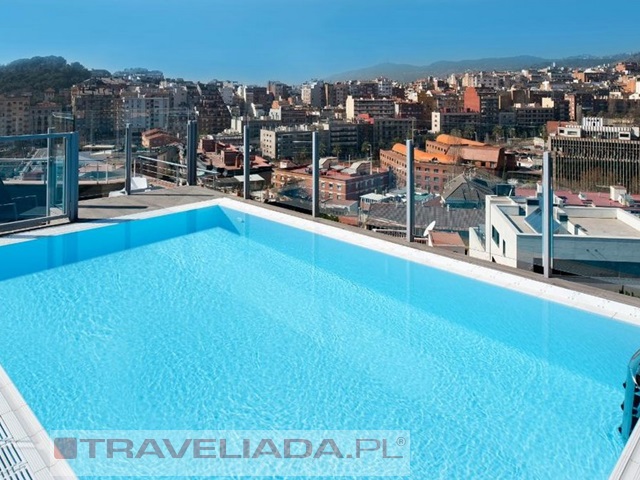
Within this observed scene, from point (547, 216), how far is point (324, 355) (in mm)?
1475

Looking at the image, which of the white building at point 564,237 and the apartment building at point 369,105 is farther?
the apartment building at point 369,105

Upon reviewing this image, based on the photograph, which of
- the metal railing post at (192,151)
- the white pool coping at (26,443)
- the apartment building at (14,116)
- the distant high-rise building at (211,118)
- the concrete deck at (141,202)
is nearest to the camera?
the white pool coping at (26,443)

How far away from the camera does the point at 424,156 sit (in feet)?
13.0

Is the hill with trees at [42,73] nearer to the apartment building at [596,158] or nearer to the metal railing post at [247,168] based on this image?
the metal railing post at [247,168]

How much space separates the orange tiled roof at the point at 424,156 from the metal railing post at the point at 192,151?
2.43 m

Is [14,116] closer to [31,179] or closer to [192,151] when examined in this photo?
[192,151]

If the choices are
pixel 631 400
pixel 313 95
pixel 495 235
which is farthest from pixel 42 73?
pixel 313 95

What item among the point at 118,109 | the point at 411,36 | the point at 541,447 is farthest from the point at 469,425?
the point at 411,36

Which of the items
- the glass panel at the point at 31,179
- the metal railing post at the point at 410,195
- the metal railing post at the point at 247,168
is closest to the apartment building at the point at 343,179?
the metal railing post at the point at 410,195

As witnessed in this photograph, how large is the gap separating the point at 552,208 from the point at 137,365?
219cm

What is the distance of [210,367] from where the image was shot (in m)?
2.31

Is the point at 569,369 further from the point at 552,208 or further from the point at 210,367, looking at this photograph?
the point at 210,367

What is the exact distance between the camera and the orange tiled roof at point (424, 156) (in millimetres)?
3896

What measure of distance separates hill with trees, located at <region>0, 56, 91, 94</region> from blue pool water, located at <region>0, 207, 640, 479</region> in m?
21.3
